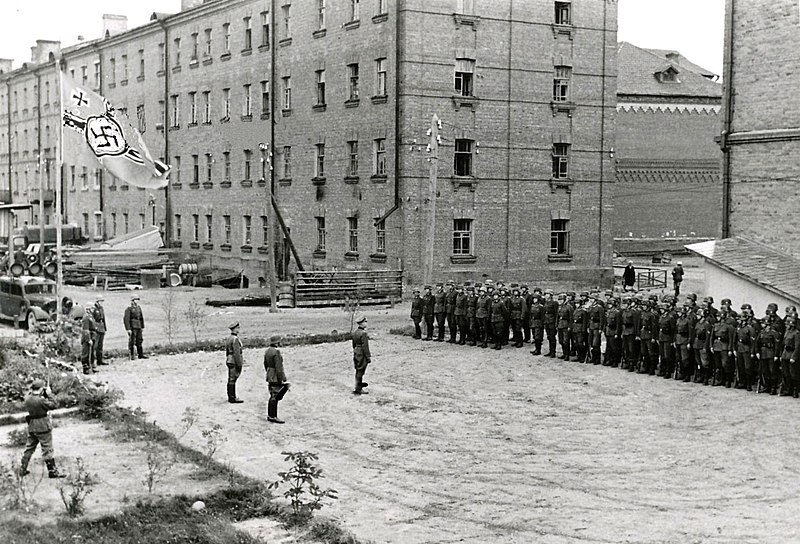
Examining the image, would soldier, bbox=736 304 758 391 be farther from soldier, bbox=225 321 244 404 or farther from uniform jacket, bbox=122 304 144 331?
uniform jacket, bbox=122 304 144 331

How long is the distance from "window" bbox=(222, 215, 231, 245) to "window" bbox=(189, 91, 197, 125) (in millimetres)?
5544

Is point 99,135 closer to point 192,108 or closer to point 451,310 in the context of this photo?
point 451,310

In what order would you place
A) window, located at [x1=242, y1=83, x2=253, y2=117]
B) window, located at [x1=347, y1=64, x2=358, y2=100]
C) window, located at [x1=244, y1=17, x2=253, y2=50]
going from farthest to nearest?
1. window, located at [x1=242, y1=83, x2=253, y2=117]
2. window, located at [x1=244, y1=17, x2=253, y2=50]
3. window, located at [x1=347, y1=64, x2=358, y2=100]

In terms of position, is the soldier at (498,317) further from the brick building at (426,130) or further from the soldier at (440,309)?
the brick building at (426,130)

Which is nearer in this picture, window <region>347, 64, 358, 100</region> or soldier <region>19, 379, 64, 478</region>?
soldier <region>19, 379, 64, 478</region>

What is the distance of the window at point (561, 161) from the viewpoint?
38312 millimetres

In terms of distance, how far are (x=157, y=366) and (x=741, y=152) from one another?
52.9 feet

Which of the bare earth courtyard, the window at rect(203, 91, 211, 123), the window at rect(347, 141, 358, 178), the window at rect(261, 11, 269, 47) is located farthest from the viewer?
the window at rect(203, 91, 211, 123)

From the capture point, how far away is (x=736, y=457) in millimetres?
14164

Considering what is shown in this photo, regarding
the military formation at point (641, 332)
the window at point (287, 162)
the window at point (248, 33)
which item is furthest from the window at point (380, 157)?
the window at point (248, 33)

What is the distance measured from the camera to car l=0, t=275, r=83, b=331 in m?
29.4

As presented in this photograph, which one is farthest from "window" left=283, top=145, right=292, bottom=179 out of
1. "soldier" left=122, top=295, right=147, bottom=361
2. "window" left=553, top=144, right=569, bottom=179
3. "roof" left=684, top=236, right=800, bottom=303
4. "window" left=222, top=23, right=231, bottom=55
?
"roof" left=684, top=236, right=800, bottom=303

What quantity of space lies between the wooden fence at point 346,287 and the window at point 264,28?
13285mm

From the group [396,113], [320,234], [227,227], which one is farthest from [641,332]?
[227,227]
